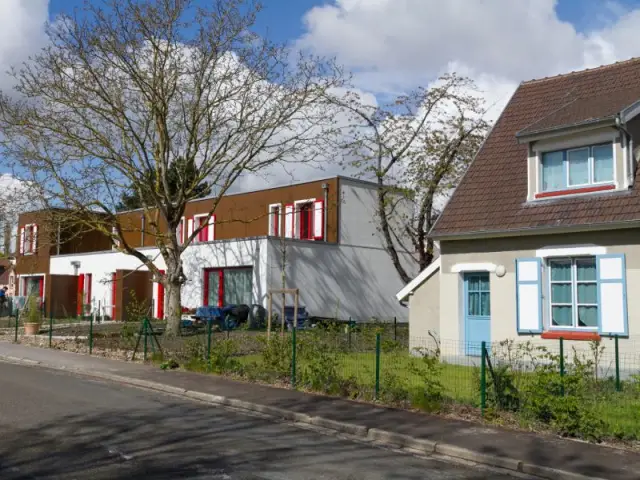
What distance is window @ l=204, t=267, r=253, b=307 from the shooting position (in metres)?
30.7

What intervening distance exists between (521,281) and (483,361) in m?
6.12

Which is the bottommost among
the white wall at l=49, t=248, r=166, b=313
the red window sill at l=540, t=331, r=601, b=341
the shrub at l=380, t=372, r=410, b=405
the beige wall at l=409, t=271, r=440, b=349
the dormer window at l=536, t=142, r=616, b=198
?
the shrub at l=380, t=372, r=410, b=405

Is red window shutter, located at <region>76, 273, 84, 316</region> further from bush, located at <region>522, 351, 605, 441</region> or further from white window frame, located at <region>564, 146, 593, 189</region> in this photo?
bush, located at <region>522, 351, 605, 441</region>

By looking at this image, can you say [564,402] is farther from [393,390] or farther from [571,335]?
[571,335]

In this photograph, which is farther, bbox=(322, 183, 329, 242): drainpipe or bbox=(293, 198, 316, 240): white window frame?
bbox=(293, 198, 316, 240): white window frame

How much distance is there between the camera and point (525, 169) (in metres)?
17.5

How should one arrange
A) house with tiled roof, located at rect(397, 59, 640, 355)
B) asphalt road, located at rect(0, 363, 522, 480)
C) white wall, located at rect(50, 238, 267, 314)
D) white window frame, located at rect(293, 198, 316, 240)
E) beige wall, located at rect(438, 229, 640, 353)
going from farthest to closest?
white window frame, located at rect(293, 198, 316, 240)
white wall, located at rect(50, 238, 267, 314)
house with tiled roof, located at rect(397, 59, 640, 355)
beige wall, located at rect(438, 229, 640, 353)
asphalt road, located at rect(0, 363, 522, 480)

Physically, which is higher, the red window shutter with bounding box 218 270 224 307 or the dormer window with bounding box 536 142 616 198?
the dormer window with bounding box 536 142 616 198

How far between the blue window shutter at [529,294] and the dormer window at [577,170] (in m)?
1.68

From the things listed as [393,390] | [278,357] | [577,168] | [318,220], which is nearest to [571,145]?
[577,168]

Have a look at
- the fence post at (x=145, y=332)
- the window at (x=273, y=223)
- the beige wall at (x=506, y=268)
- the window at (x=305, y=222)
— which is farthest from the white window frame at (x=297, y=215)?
the fence post at (x=145, y=332)

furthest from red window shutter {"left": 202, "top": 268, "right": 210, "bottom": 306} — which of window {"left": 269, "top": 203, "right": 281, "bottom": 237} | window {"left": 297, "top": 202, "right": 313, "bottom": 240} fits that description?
window {"left": 297, "top": 202, "right": 313, "bottom": 240}

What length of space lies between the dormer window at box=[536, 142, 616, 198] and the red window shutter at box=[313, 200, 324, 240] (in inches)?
660

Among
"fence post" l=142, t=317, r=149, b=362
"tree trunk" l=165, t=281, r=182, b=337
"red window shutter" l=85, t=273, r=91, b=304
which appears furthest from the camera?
"red window shutter" l=85, t=273, r=91, b=304
